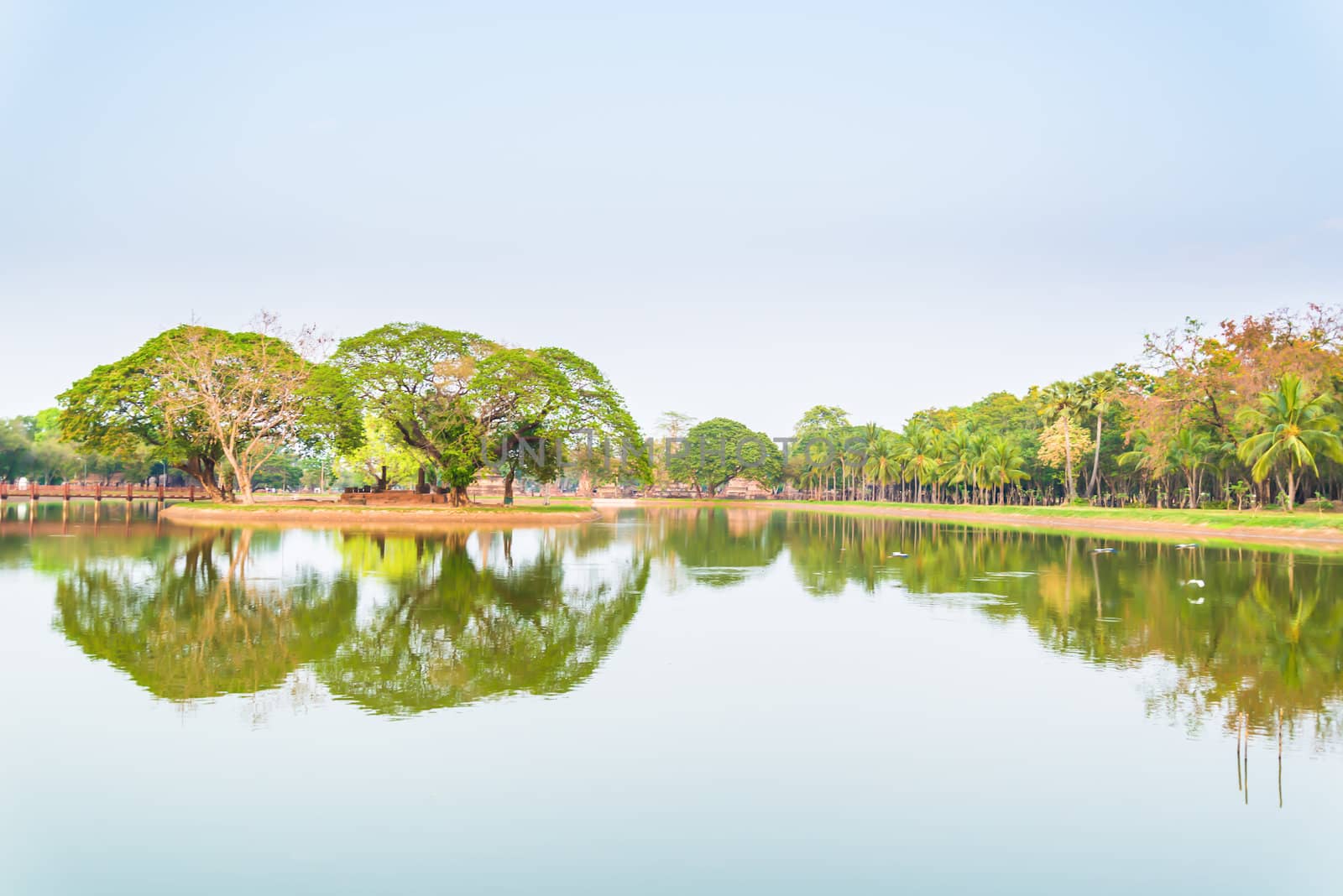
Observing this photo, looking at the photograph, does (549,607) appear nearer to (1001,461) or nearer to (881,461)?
(1001,461)

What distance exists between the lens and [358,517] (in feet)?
156

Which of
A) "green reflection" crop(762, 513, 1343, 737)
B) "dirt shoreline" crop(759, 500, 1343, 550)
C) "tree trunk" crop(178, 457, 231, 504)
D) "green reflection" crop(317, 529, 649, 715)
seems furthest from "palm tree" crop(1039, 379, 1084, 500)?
"tree trunk" crop(178, 457, 231, 504)

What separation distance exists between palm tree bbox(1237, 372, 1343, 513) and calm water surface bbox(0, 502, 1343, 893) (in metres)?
34.7

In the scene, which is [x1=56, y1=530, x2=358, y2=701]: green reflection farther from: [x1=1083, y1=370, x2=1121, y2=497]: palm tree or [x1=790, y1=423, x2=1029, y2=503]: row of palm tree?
[x1=790, y1=423, x2=1029, y2=503]: row of palm tree

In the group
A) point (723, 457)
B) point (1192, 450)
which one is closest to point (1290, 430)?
point (1192, 450)

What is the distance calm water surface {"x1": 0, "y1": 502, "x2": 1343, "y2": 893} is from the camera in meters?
6.63

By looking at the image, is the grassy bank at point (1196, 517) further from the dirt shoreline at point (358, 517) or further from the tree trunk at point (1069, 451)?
the dirt shoreline at point (358, 517)

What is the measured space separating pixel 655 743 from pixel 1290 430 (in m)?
51.5

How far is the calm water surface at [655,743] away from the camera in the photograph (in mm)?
6629

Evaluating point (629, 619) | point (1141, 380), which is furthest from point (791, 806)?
point (1141, 380)

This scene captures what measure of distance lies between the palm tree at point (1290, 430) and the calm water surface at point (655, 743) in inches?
1366

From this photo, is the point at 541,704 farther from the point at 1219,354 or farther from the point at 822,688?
the point at 1219,354

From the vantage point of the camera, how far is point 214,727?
9.39m

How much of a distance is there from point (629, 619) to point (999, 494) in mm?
75312
